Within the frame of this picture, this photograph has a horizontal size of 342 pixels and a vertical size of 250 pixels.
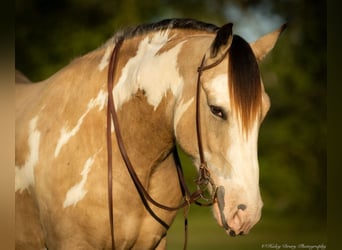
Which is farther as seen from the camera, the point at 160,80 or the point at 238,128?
the point at 160,80

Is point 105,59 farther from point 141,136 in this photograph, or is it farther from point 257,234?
point 257,234

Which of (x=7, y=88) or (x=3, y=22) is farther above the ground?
(x=3, y=22)

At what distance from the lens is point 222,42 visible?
140 centimetres

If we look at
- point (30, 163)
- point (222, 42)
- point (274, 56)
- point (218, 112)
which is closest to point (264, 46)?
point (222, 42)

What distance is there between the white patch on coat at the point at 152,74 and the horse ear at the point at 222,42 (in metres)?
0.15

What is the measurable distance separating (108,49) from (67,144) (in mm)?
354

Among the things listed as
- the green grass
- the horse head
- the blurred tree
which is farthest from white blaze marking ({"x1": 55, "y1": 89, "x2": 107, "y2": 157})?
the blurred tree

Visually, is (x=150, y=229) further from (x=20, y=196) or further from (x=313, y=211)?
(x=313, y=211)

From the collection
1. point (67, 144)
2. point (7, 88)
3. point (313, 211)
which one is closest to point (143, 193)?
point (67, 144)

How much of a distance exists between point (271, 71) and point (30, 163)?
3.80m

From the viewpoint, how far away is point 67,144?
1663 mm

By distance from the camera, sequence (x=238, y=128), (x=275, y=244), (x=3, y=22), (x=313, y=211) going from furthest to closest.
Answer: (x=313, y=211)
(x=275, y=244)
(x=238, y=128)
(x=3, y=22)

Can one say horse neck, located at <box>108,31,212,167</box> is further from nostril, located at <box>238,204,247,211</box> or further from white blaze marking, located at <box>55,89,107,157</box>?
nostril, located at <box>238,204,247,211</box>

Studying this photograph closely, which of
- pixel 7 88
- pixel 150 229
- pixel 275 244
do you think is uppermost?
pixel 7 88
